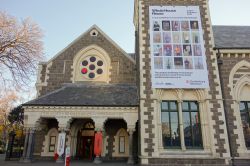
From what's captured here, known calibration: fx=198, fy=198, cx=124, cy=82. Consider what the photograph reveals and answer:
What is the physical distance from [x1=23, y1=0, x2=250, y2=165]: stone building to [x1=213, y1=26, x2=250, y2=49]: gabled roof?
0.07 meters

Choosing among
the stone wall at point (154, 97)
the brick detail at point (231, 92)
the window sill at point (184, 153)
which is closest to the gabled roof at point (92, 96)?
the stone wall at point (154, 97)

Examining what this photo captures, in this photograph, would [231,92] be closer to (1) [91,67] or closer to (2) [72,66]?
(1) [91,67]

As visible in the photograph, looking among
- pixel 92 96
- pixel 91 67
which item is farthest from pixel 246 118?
pixel 91 67

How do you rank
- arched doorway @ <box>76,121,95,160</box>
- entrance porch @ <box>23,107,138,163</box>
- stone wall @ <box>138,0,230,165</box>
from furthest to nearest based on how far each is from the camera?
arched doorway @ <box>76,121,95,160</box>, entrance porch @ <box>23,107,138,163</box>, stone wall @ <box>138,0,230,165</box>

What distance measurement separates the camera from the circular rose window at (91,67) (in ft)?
60.3

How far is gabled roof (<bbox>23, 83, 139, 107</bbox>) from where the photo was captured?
1493 centimetres

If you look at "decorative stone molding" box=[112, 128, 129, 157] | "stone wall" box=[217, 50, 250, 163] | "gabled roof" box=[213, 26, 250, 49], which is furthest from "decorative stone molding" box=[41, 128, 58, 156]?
"gabled roof" box=[213, 26, 250, 49]

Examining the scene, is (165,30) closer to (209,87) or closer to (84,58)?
(209,87)

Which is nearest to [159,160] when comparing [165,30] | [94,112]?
[94,112]

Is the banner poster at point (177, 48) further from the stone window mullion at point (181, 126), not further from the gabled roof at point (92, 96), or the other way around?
the gabled roof at point (92, 96)

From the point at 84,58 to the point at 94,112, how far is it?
6.33m

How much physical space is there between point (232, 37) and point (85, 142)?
15964mm

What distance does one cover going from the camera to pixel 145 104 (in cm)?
1354

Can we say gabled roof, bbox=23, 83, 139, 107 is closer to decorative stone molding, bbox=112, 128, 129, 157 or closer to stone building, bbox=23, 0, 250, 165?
stone building, bbox=23, 0, 250, 165
